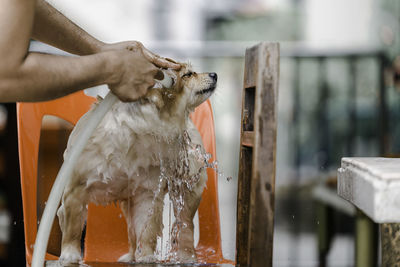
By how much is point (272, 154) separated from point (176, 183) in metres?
0.52

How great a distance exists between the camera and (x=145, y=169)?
1239 millimetres

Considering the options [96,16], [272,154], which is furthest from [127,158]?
[96,16]

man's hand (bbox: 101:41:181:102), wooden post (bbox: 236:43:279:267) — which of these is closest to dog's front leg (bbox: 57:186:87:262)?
man's hand (bbox: 101:41:181:102)

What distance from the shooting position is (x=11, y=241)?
1.63 m

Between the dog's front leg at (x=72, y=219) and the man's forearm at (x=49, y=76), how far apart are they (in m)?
0.41

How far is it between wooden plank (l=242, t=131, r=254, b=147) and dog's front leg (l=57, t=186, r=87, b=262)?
1.42ft

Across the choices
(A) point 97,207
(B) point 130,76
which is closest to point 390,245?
(B) point 130,76

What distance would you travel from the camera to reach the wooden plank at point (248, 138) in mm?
894

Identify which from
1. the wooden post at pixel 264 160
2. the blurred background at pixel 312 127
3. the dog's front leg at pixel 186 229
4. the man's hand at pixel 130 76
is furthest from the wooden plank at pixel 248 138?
the blurred background at pixel 312 127

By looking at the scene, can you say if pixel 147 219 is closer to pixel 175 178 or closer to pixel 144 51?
pixel 175 178

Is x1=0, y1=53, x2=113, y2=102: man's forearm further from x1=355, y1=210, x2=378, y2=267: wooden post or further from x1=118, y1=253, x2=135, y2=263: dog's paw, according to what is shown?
x1=355, y1=210, x2=378, y2=267: wooden post

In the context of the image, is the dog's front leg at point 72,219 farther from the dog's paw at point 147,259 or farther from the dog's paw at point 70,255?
the dog's paw at point 147,259

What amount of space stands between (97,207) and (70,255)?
353 mm

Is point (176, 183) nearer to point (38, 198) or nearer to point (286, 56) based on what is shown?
point (38, 198)
